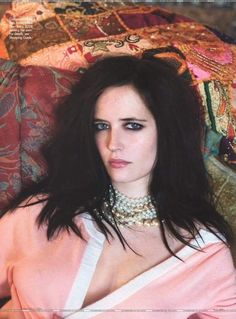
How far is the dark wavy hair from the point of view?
820mm

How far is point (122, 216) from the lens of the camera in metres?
0.88

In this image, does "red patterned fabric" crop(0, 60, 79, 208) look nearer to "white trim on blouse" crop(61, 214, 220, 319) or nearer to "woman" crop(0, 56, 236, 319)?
"woman" crop(0, 56, 236, 319)

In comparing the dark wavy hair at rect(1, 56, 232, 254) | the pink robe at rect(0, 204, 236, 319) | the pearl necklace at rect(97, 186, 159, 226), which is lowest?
the pink robe at rect(0, 204, 236, 319)

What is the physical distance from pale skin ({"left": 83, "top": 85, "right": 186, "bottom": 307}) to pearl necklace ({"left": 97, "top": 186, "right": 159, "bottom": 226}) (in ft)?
0.13

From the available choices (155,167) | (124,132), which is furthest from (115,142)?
(155,167)

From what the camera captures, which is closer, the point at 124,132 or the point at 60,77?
the point at 124,132

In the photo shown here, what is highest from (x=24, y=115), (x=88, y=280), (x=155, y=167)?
(x=24, y=115)

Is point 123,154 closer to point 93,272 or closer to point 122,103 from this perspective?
point 122,103

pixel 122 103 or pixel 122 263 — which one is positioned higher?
pixel 122 103

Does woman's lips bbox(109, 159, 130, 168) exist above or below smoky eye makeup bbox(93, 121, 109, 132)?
below

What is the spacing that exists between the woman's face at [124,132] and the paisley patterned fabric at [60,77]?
0.15 m

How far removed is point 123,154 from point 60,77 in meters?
0.23

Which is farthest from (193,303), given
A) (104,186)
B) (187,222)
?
(104,186)

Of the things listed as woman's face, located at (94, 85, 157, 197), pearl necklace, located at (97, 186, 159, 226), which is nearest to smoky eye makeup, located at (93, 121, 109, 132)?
woman's face, located at (94, 85, 157, 197)
